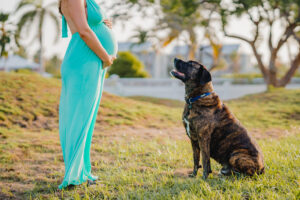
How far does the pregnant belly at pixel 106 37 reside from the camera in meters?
3.50

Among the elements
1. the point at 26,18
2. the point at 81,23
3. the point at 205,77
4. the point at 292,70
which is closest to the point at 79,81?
the point at 81,23

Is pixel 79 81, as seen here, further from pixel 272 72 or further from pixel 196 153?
pixel 272 72

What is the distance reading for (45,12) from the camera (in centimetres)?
3008

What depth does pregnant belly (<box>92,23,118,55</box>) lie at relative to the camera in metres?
3.50

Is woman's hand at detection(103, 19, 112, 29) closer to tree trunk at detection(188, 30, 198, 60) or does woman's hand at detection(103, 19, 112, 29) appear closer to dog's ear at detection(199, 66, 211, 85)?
dog's ear at detection(199, 66, 211, 85)

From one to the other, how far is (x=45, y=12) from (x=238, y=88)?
70.5 feet

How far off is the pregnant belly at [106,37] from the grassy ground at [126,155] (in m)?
1.70

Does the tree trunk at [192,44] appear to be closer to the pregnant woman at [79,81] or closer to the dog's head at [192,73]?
the dog's head at [192,73]

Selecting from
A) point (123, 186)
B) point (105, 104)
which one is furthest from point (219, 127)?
point (105, 104)

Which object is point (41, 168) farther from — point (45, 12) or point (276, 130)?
point (45, 12)

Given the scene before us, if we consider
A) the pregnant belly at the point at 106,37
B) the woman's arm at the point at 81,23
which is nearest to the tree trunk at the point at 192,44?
the pregnant belly at the point at 106,37

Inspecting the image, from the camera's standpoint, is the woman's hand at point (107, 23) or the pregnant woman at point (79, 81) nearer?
the pregnant woman at point (79, 81)

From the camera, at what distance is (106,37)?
3553 mm

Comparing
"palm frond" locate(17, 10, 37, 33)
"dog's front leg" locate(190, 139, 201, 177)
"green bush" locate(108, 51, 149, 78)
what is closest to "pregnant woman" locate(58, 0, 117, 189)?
"dog's front leg" locate(190, 139, 201, 177)
